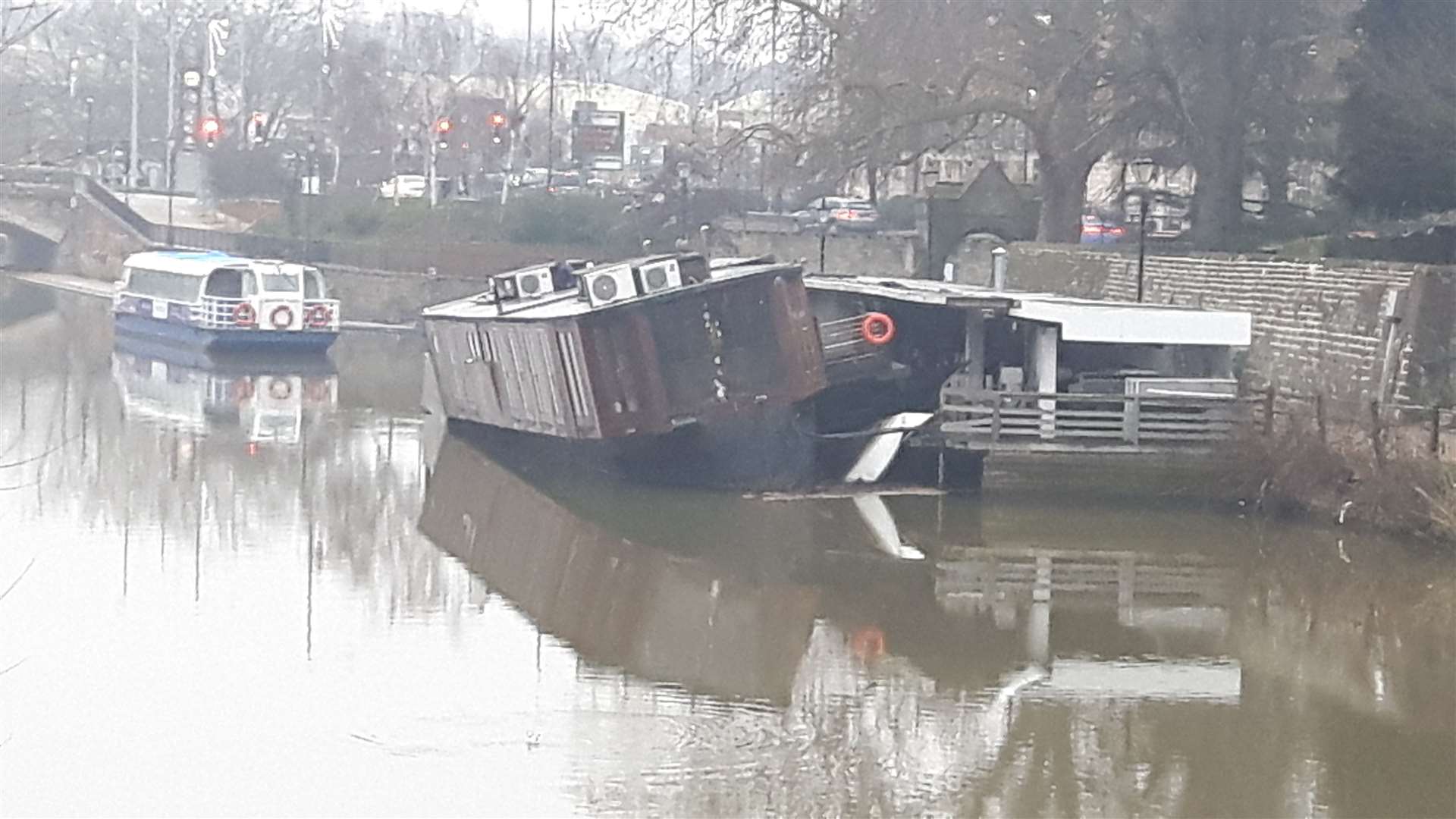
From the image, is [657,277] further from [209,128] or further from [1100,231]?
[1100,231]

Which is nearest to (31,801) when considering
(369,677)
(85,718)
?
(85,718)

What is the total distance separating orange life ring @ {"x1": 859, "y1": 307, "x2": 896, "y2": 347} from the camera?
27.9m

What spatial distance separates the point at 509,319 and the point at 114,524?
23.1ft

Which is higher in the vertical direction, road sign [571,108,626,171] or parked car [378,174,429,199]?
road sign [571,108,626,171]

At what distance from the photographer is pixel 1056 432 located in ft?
84.2

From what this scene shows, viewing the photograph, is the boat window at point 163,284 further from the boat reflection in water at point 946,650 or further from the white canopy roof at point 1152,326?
the white canopy roof at point 1152,326

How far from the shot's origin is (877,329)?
27.9 meters

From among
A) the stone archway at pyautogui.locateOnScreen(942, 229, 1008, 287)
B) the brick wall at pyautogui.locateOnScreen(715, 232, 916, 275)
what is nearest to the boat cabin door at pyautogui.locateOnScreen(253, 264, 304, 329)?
the brick wall at pyautogui.locateOnScreen(715, 232, 916, 275)

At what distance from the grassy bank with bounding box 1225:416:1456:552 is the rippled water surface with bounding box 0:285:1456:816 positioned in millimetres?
366

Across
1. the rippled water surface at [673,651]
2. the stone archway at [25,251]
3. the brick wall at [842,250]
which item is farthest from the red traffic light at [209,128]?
the rippled water surface at [673,651]

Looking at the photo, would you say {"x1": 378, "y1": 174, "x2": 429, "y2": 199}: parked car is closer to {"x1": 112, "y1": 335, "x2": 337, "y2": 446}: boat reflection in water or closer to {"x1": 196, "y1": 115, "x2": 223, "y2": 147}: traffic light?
{"x1": 196, "y1": 115, "x2": 223, "y2": 147}: traffic light

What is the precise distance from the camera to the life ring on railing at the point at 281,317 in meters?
44.9

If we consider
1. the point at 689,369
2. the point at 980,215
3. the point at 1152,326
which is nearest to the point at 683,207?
the point at 980,215

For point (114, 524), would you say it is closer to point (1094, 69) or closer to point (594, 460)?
point (594, 460)
